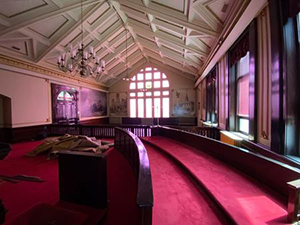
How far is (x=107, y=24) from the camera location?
6.58 metres

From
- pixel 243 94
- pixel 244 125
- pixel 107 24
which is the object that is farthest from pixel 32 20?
pixel 244 125

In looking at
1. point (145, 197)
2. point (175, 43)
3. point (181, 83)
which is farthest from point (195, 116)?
point (145, 197)

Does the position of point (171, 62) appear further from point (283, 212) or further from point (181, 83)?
point (283, 212)

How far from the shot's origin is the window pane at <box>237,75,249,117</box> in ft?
11.0

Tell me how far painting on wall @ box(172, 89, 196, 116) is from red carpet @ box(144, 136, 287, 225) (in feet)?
28.7

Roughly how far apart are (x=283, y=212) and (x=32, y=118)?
7984 mm

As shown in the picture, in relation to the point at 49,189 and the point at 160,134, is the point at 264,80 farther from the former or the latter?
the point at 49,189

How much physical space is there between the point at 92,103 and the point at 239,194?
1057 cm

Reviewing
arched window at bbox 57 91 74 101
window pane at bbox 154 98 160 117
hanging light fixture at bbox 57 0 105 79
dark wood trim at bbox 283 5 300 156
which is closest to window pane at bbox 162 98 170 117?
window pane at bbox 154 98 160 117

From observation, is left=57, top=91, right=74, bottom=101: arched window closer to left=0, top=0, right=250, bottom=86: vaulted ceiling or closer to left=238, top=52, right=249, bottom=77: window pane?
left=0, top=0, right=250, bottom=86: vaulted ceiling

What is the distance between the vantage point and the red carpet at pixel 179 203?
152 centimetres

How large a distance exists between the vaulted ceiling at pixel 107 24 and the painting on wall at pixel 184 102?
389 cm

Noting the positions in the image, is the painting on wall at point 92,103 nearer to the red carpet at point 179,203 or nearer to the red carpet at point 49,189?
the red carpet at point 49,189

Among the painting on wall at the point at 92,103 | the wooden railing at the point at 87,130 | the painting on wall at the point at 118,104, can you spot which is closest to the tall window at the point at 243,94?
the wooden railing at the point at 87,130
